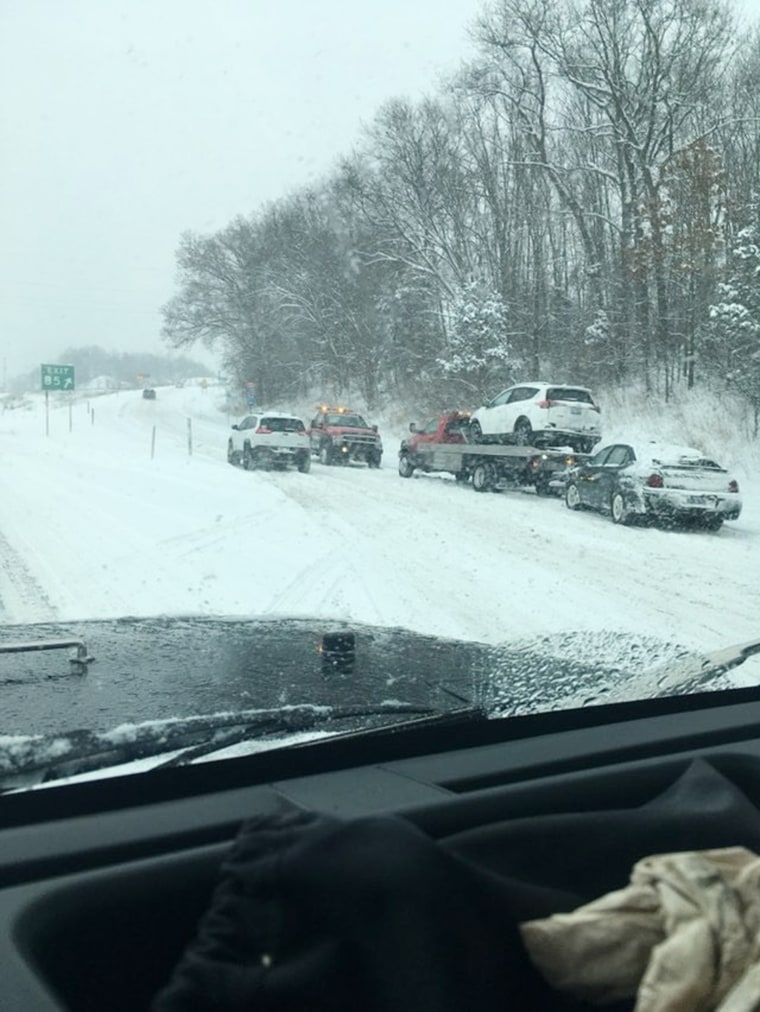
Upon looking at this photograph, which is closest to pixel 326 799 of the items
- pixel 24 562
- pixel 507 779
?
pixel 507 779

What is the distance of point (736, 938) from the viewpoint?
156 cm

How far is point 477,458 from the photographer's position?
1009 centimetres

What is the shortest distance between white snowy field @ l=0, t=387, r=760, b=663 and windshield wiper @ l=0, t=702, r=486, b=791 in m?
1.99

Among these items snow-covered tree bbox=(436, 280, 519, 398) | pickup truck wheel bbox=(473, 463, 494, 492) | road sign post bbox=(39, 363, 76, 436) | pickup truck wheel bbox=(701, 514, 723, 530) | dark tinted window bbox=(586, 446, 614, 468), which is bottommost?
pickup truck wheel bbox=(701, 514, 723, 530)

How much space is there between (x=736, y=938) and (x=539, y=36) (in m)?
6.77

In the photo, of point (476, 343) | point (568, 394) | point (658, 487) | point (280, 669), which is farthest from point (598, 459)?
point (280, 669)

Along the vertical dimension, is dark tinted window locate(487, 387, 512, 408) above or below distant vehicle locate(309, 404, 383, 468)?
above

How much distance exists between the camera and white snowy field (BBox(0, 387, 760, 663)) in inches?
250

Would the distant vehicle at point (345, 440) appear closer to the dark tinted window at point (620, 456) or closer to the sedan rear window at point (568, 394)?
the sedan rear window at point (568, 394)

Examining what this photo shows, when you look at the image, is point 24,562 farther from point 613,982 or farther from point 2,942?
point 613,982

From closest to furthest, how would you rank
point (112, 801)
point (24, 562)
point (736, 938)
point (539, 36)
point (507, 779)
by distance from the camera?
point (736, 938) < point (112, 801) < point (507, 779) < point (24, 562) < point (539, 36)

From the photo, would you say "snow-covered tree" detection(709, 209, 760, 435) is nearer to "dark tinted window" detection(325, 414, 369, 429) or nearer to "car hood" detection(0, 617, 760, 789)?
"dark tinted window" detection(325, 414, 369, 429)

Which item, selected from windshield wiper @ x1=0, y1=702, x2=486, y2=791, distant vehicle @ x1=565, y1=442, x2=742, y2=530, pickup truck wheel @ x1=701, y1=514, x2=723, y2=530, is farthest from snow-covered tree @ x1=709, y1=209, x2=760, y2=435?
windshield wiper @ x1=0, y1=702, x2=486, y2=791

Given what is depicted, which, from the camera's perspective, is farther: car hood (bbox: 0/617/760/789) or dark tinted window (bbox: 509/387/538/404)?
dark tinted window (bbox: 509/387/538/404)
